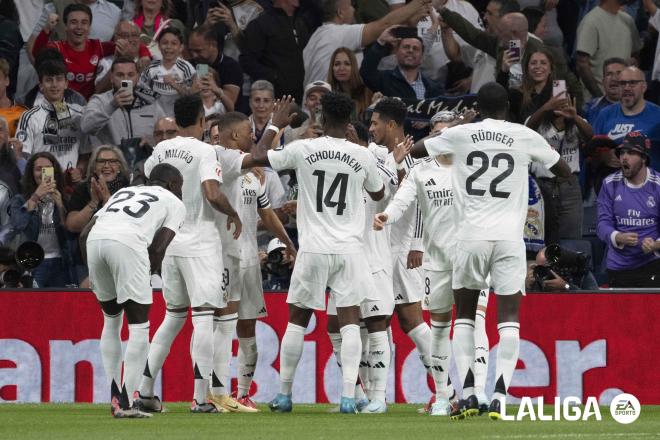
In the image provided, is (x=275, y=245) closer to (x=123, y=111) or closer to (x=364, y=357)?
(x=364, y=357)

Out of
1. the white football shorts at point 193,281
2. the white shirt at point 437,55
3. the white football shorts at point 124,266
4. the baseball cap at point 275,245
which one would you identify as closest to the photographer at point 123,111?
the baseball cap at point 275,245

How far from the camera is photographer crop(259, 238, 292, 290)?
14367mm

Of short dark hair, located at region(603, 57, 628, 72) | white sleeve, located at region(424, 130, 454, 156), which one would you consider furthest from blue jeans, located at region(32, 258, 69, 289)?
short dark hair, located at region(603, 57, 628, 72)

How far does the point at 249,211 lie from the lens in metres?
12.8

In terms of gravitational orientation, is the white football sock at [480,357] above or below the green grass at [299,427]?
above

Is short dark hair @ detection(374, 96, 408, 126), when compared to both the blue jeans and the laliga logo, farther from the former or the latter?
the blue jeans

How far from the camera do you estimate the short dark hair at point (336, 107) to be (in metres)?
11.8

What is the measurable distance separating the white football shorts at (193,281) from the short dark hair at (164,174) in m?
0.95

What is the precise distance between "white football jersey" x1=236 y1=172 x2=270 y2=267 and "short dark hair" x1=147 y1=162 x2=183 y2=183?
45.7 inches

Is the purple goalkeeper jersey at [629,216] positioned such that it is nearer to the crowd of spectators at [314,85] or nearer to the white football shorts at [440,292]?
the crowd of spectators at [314,85]

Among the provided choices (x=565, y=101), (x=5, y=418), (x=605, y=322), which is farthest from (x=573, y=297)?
(x=5, y=418)

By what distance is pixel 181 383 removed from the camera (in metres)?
15.0

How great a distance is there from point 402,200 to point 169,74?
6025 millimetres

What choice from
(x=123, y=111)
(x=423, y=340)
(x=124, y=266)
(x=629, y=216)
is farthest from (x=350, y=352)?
(x=123, y=111)
